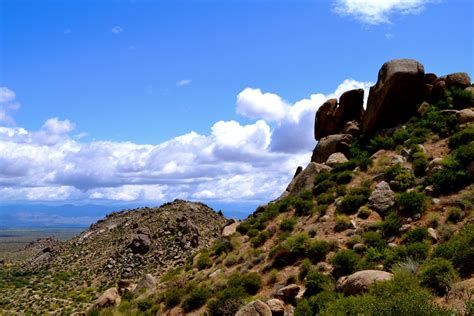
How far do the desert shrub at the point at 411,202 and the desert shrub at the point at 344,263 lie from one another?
4.87m

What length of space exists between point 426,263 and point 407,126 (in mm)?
19402

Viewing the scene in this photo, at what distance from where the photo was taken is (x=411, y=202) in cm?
2442

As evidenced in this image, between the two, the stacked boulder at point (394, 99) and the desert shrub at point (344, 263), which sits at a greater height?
the stacked boulder at point (394, 99)

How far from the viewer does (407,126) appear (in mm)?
34812

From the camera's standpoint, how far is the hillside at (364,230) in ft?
53.9

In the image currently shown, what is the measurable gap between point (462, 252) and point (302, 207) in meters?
15.2

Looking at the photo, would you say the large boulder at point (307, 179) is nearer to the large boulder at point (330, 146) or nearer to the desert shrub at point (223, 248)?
the large boulder at point (330, 146)

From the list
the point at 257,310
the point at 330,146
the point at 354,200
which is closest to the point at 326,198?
the point at 354,200

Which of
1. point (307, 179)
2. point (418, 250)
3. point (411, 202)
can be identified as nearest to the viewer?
point (418, 250)

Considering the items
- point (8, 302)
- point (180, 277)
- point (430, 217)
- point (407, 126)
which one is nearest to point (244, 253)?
point (180, 277)

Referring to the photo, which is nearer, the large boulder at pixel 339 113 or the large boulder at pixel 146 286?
the large boulder at pixel 146 286

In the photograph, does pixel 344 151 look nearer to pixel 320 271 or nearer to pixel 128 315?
pixel 320 271

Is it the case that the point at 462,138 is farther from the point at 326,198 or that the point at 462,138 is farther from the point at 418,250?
the point at 418,250

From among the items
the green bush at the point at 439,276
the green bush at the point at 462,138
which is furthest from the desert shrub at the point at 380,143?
the green bush at the point at 439,276
